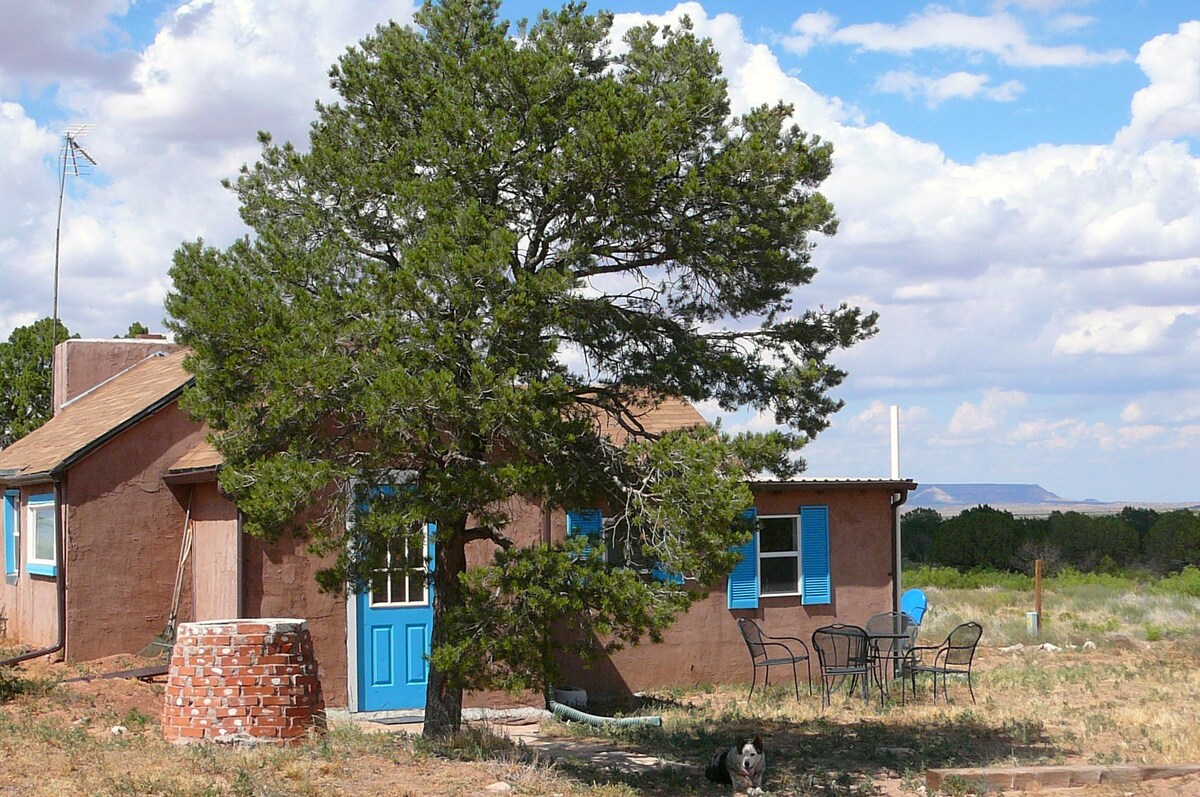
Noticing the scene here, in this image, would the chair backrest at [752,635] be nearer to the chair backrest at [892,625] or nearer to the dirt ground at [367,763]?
the chair backrest at [892,625]

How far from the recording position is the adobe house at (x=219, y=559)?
14.4 m

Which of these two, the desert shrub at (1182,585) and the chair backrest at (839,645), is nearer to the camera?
the chair backrest at (839,645)

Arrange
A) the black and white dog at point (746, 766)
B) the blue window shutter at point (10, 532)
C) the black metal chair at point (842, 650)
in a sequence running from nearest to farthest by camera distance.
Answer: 1. the black and white dog at point (746, 766)
2. the black metal chair at point (842, 650)
3. the blue window shutter at point (10, 532)

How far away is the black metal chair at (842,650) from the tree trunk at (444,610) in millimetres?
5386

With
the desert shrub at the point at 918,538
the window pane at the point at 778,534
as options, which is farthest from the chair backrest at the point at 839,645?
the desert shrub at the point at 918,538

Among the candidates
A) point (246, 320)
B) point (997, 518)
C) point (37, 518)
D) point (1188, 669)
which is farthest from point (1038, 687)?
point (997, 518)

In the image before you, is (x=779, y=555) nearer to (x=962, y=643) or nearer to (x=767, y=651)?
(x=767, y=651)

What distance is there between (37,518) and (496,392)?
10716 millimetres

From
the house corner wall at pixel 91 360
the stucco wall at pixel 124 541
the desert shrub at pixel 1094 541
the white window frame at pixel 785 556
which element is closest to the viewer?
the stucco wall at pixel 124 541

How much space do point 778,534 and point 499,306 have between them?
9.79 meters

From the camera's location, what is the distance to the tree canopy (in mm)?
9461

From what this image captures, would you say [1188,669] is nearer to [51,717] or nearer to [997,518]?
[51,717]

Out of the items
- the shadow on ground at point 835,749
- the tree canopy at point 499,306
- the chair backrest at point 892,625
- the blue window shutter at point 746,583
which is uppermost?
the tree canopy at point 499,306

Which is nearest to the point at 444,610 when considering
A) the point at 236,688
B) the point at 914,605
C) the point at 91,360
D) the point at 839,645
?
the point at 236,688
